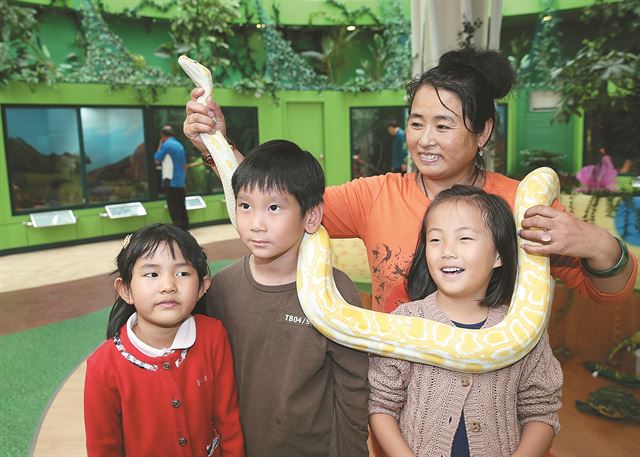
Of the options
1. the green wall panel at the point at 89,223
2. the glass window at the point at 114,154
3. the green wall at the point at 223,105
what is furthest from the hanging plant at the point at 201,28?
the green wall panel at the point at 89,223

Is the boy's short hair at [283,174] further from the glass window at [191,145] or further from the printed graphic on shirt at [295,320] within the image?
the glass window at [191,145]

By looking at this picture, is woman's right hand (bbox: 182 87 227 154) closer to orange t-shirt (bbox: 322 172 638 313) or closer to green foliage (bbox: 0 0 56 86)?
orange t-shirt (bbox: 322 172 638 313)

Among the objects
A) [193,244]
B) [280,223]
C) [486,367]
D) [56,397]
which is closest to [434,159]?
[280,223]

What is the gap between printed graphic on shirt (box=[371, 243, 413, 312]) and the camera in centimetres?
167

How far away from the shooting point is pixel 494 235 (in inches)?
57.2

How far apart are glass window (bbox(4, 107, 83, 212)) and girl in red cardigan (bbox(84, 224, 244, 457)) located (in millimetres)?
8896

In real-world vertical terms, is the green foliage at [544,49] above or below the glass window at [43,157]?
above

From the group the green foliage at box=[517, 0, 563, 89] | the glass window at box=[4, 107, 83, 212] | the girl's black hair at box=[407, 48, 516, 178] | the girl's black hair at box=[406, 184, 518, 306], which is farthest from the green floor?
the green foliage at box=[517, 0, 563, 89]

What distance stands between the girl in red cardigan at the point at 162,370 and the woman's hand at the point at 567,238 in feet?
3.03

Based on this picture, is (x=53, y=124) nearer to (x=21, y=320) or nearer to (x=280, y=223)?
(x=21, y=320)

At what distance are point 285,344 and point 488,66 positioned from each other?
3.51 ft

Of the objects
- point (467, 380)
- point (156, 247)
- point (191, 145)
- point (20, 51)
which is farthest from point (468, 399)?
point (191, 145)

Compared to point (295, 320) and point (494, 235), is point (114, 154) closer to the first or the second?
point (295, 320)

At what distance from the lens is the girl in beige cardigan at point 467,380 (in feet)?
4.48
